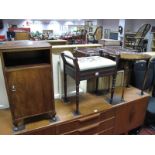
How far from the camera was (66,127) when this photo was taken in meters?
1.43

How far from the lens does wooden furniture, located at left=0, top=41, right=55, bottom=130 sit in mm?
1114

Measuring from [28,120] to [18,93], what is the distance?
345 millimetres

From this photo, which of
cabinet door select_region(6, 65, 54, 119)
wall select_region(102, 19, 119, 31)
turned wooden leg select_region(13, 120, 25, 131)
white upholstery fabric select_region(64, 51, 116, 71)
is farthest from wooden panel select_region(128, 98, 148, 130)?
wall select_region(102, 19, 119, 31)

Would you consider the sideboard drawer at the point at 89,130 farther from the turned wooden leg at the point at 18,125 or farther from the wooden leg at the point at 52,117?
the turned wooden leg at the point at 18,125

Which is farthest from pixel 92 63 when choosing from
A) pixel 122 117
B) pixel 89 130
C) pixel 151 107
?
pixel 151 107

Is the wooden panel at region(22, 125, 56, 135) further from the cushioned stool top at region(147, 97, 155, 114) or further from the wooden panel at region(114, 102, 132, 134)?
the cushioned stool top at region(147, 97, 155, 114)

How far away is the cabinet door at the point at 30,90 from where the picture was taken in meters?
1.13

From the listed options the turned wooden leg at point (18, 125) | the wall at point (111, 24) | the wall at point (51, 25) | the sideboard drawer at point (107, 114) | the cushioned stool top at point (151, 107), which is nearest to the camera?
the turned wooden leg at point (18, 125)

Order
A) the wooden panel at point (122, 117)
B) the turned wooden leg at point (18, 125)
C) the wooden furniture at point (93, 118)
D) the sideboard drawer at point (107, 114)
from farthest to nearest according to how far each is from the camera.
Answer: the wooden panel at point (122, 117) < the sideboard drawer at point (107, 114) < the wooden furniture at point (93, 118) < the turned wooden leg at point (18, 125)

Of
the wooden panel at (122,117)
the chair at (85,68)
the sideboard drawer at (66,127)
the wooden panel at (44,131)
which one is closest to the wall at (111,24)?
the wooden panel at (122,117)

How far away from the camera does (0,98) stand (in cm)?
156

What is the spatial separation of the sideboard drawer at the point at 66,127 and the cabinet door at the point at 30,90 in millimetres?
218

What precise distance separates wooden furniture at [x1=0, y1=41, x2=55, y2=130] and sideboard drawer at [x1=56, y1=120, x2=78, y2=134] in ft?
0.51

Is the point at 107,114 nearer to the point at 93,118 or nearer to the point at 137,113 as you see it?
the point at 93,118
